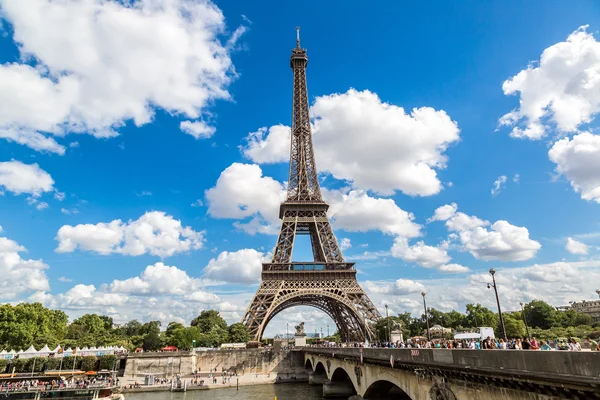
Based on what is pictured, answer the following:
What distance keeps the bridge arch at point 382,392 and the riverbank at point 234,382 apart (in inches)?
1111

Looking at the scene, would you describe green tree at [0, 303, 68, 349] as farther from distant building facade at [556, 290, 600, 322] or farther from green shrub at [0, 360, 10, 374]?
distant building facade at [556, 290, 600, 322]

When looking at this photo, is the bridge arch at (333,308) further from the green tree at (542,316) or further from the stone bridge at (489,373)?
the green tree at (542,316)

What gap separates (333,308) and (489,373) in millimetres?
67398

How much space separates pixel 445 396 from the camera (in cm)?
1514

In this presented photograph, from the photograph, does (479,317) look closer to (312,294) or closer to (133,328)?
(312,294)

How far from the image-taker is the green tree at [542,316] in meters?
97.9

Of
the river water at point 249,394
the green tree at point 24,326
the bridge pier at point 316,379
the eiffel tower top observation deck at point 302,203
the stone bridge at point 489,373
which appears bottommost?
the river water at point 249,394

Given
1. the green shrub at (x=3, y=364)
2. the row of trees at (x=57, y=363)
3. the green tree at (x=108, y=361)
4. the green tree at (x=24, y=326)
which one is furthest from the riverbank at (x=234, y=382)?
the green tree at (x=24, y=326)

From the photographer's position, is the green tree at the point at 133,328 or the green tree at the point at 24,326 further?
the green tree at the point at 133,328

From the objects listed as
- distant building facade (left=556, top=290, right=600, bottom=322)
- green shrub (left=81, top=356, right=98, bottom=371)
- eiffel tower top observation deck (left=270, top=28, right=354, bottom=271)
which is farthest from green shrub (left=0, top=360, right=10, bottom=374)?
distant building facade (left=556, top=290, right=600, bottom=322)

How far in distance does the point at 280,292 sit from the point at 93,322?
7510 centimetres

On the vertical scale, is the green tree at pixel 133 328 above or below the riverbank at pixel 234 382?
above

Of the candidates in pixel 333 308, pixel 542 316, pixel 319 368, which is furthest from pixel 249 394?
pixel 542 316

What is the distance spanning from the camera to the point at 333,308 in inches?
3049
